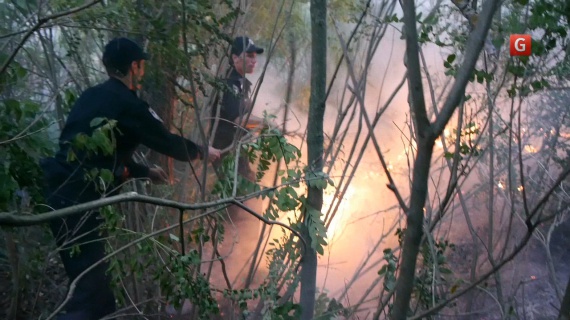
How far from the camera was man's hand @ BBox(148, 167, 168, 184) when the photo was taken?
9.26 feet

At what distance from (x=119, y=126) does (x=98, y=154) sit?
0.53ft

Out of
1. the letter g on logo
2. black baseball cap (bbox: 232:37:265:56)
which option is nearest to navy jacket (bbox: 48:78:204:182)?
black baseball cap (bbox: 232:37:265:56)

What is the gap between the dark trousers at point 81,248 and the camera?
2.50 metres

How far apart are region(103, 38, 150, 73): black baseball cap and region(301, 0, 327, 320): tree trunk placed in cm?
96

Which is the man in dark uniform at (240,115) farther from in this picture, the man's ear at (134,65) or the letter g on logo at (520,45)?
the letter g on logo at (520,45)

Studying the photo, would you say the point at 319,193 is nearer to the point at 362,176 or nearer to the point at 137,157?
the point at 137,157

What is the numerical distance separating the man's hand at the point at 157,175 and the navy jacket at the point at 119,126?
21 cm

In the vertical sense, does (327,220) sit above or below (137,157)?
below

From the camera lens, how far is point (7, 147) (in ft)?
6.97

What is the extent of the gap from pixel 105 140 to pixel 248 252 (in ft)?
5.06

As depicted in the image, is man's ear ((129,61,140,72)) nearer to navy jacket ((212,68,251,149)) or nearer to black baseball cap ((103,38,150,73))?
black baseball cap ((103,38,150,73))

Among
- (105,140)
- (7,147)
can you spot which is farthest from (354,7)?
(7,147)

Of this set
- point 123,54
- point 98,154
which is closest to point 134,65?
point 123,54

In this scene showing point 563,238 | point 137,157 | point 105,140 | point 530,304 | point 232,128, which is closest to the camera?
point 105,140
